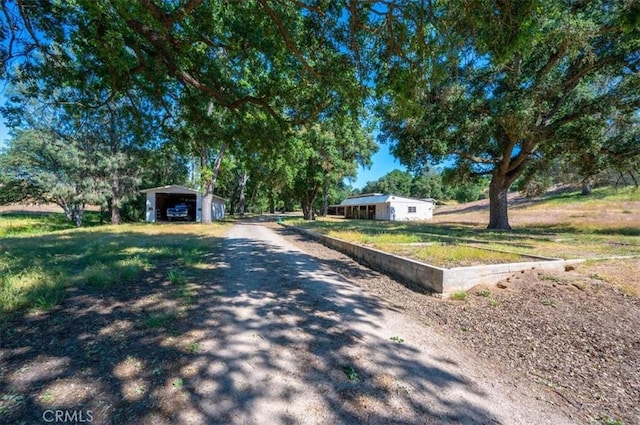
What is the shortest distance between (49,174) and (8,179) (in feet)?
16.1

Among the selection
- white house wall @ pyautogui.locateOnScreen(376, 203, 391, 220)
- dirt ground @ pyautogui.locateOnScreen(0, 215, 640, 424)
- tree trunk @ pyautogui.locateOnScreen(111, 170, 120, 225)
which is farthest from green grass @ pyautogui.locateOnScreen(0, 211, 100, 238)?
white house wall @ pyautogui.locateOnScreen(376, 203, 391, 220)

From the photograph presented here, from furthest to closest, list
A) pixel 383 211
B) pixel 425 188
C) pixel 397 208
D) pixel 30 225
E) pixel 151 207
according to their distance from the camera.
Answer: pixel 425 188
pixel 383 211
pixel 397 208
pixel 151 207
pixel 30 225

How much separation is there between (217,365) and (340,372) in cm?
110

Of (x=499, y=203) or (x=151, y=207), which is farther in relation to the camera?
(x=151, y=207)

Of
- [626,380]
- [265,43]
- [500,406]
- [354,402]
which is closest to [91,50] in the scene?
[265,43]

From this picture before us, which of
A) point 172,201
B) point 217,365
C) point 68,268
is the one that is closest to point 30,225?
point 172,201

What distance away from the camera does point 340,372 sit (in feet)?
7.95

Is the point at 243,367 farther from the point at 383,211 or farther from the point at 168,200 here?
the point at 383,211

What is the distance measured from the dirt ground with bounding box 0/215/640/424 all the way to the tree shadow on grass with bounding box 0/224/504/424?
1cm

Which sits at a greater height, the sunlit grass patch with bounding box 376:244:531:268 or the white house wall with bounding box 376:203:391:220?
the white house wall with bounding box 376:203:391:220

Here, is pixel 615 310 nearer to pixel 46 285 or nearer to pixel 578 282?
pixel 578 282

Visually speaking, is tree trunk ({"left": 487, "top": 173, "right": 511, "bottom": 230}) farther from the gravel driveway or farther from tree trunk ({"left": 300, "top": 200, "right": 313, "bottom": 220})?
tree trunk ({"left": 300, "top": 200, "right": 313, "bottom": 220})

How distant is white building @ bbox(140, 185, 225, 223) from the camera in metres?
23.3

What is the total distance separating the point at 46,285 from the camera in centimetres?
413
